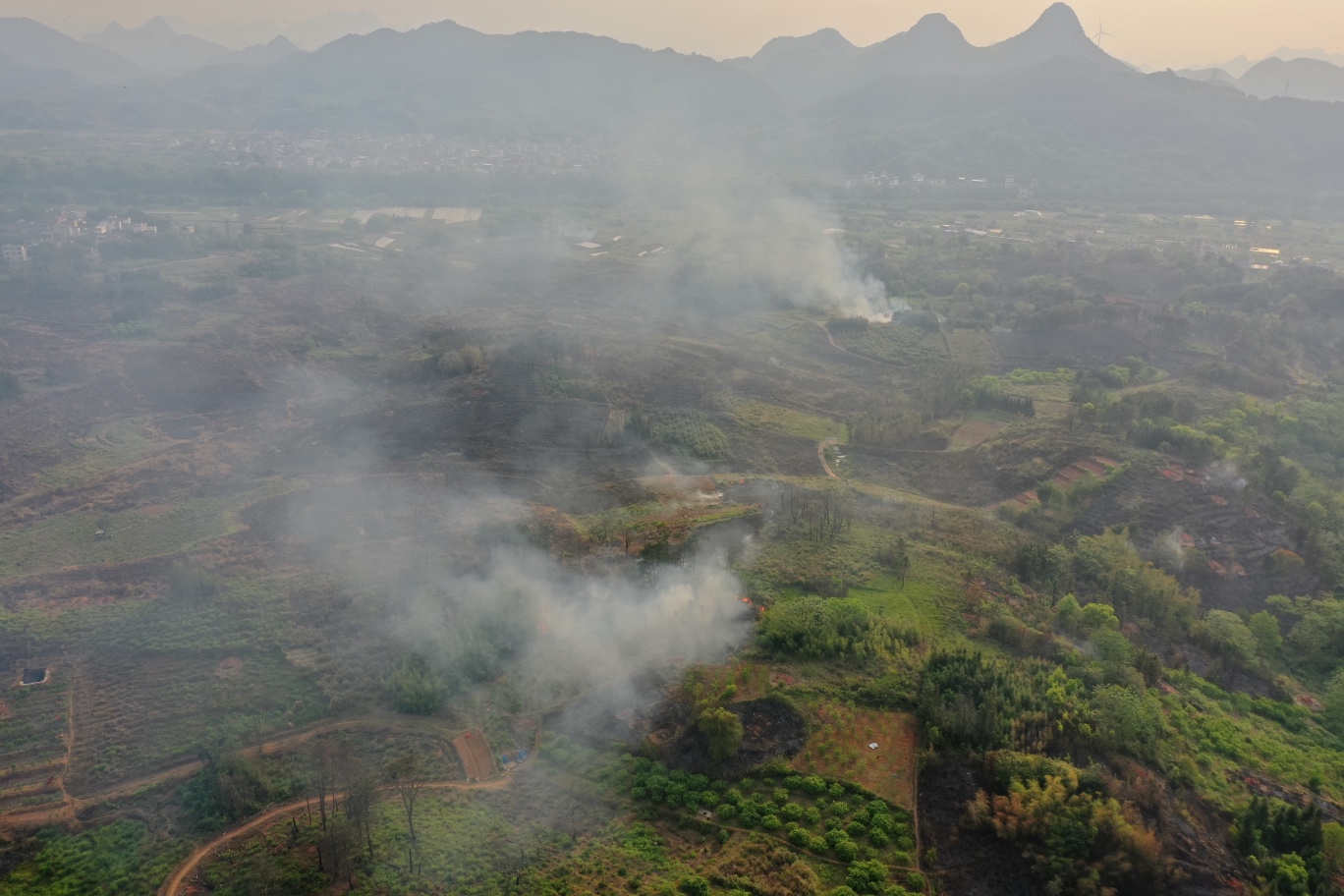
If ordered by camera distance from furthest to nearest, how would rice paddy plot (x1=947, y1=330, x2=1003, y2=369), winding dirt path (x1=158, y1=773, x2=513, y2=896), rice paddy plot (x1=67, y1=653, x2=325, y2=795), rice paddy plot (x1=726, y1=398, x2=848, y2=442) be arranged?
rice paddy plot (x1=947, y1=330, x2=1003, y2=369), rice paddy plot (x1=726, y1=398, x2=848, y2=442), rice paddy plot (x1=67, y1=653, x2=325, y2=795), winding dirt path (x1=158, y1=773, x2=513, y2=896)

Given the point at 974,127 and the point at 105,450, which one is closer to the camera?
the point at 105,450

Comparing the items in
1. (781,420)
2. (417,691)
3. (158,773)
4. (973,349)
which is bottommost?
(158,773)

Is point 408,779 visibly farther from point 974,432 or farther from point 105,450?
point 974,432

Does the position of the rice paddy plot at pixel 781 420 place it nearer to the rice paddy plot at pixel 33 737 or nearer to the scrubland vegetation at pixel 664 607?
the scrubland vegetation at pixel 664 607

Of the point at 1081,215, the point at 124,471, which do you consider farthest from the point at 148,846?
the point at 1081,215

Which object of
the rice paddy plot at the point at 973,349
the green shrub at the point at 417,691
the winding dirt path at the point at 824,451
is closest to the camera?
the green shrub at the point at 417,691

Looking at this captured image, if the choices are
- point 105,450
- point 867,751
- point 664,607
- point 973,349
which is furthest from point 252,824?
point 973,349

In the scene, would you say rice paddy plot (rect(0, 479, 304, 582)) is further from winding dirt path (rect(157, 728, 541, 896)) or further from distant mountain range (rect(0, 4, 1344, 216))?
distant mountain range (rect(0, 4, 1344, 216))

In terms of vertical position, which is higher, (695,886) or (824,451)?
(824,451)

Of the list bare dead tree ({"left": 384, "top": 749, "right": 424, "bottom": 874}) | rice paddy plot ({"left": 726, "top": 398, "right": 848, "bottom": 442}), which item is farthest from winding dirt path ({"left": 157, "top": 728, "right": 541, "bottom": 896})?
rice paddy plot ({"left": 726, "top": 398, "right": 848, "bottom": 442})

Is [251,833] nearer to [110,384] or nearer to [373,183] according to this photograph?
[110,384]

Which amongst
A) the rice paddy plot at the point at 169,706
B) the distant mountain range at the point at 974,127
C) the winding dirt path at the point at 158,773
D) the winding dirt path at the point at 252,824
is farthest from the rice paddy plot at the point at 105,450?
the distant mountain range at the point at 974,127
